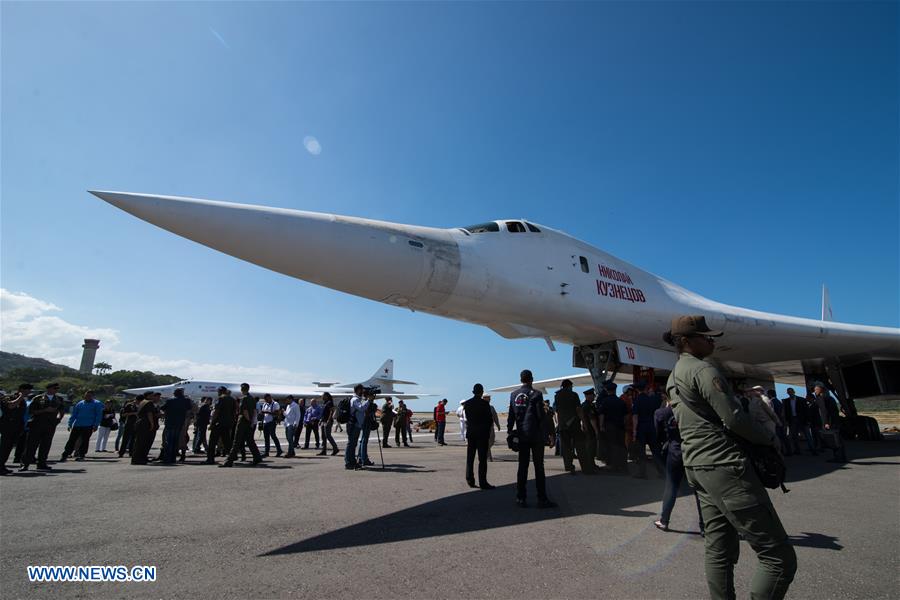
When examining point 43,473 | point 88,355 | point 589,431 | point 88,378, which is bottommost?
point 43,473

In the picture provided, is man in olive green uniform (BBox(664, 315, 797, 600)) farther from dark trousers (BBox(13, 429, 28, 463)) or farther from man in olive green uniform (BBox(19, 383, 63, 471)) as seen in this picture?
dark trousers (BBox(13, 429, 28, 463))

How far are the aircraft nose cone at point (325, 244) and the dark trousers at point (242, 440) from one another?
529 centimetres

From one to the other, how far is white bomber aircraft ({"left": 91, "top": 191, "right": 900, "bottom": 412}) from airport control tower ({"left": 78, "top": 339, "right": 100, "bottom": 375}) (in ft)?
518

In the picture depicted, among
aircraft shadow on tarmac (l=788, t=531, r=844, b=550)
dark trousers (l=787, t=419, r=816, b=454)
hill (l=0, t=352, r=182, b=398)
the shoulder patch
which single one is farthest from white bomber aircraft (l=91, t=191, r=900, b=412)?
hill (l=0, t=352, r=182, b=398)

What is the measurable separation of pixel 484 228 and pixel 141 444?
830 cm

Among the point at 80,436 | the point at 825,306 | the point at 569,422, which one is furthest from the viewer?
the point at 825,306

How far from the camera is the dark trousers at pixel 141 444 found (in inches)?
357

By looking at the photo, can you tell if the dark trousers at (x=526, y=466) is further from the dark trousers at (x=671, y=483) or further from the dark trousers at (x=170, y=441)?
Answer: the dark trousers at (x=170, y=441)

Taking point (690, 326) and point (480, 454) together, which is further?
point (480, 454)

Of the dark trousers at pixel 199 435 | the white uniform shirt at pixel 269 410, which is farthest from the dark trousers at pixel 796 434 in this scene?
the dark trousers at pixel 199 435

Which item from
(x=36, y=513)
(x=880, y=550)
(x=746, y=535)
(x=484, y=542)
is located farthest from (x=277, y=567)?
(x=880, y=550)

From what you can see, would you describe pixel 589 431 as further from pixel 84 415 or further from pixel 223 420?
pixel 84 415

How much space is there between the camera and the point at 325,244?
485cm

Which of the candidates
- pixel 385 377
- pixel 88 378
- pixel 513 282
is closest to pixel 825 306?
pixel 513 282
